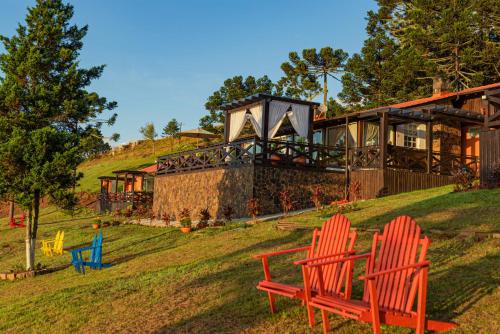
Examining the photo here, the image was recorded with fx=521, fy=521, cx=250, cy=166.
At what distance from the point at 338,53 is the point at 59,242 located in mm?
29810

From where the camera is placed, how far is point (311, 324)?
5.55m

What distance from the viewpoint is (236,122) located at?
71.5 feet

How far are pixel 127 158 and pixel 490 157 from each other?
54.5 metres

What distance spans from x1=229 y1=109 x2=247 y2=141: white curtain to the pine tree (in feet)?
77.3

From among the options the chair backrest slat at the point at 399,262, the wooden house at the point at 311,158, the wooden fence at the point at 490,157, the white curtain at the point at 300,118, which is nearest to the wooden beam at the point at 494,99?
the wooden house at the point at 311,158

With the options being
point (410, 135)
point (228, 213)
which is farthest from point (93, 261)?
point (410, 135)

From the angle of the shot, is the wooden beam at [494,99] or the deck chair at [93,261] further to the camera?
the wooden beam at [494,99]

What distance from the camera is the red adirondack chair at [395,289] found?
15.3 ft

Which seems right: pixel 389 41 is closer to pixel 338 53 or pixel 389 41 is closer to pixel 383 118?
pixel 338 53

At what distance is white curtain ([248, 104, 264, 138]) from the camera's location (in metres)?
20.0

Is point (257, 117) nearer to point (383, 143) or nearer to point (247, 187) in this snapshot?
point (247, 187)

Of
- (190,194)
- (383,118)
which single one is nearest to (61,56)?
(190,194)

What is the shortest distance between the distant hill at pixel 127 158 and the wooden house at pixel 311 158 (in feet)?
83.6

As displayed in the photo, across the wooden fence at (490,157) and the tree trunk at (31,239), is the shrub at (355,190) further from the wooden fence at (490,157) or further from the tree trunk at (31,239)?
the tree trunk at (31,239)
